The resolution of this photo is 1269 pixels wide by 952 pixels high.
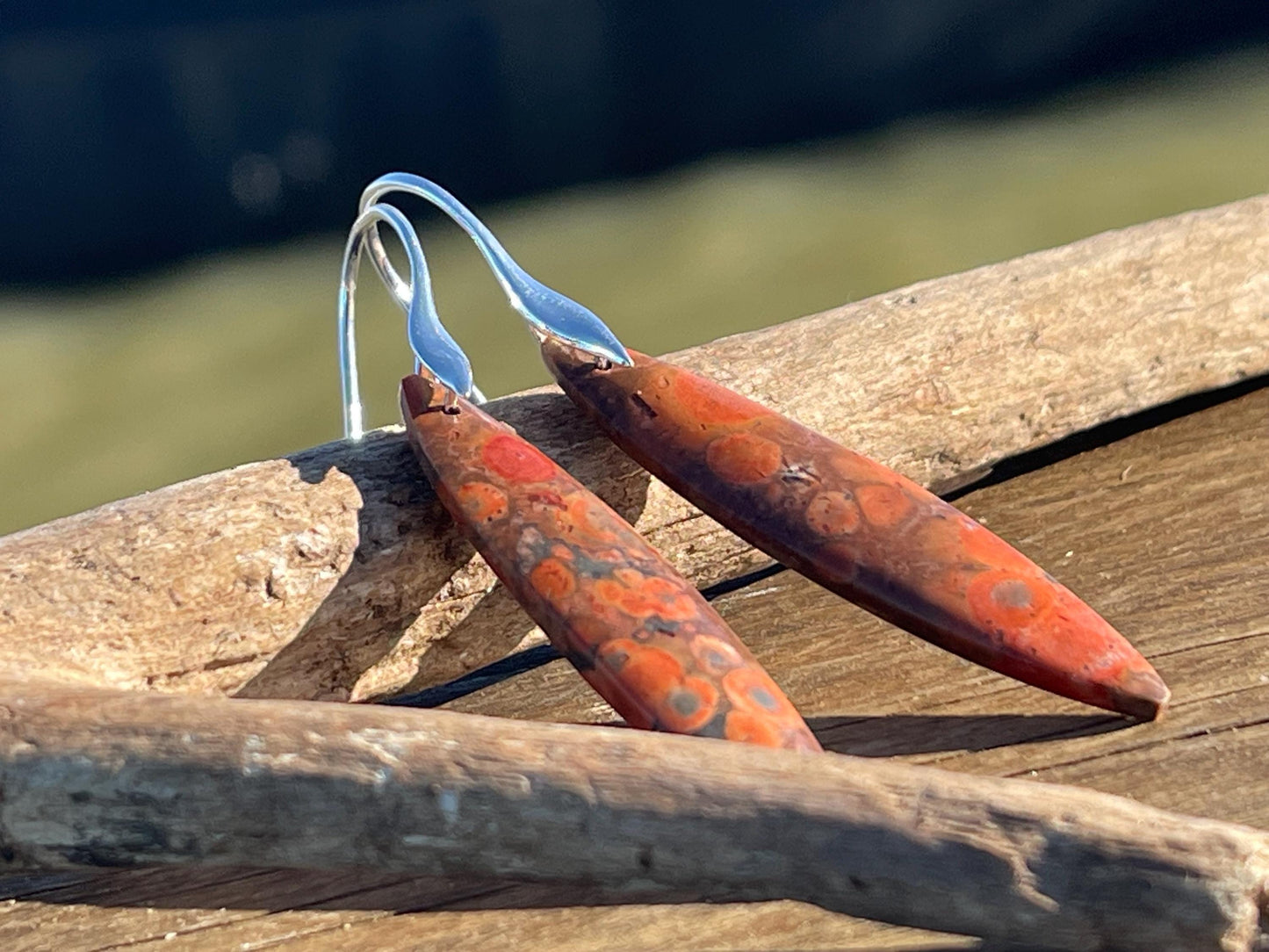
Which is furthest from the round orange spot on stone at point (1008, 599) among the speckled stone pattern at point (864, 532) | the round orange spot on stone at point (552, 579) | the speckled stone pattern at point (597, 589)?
the round orange spot on stone at point (552, 579)

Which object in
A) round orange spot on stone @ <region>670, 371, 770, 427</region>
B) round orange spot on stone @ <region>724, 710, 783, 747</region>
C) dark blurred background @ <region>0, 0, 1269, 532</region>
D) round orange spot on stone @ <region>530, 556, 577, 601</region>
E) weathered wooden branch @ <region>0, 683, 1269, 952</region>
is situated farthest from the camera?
dark blurred background @ <region>0, 0, 1269, 532</region>

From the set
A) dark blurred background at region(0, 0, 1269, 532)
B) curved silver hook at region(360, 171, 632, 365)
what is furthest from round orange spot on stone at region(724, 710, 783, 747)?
dark blurred background at region(0, 0, 1269, 532)

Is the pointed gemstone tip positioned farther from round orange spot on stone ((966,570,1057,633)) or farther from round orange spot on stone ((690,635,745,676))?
round orange spot on stone ((690,635,745,676))

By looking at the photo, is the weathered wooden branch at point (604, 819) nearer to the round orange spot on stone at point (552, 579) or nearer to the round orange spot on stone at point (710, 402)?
the round orange spot on stone at point (552, 579)

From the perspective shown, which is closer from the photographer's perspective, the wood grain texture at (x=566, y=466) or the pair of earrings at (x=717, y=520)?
the pair of earrings at (x=717, y=520)

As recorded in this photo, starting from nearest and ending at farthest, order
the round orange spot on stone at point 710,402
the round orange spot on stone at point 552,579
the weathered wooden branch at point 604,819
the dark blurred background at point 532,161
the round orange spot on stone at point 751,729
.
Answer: the weathered wooden branch at point 604,819, the round orange spot on stone at point 751,729, the round orange spot on stone at point 552,579, the round orange spot on stone at point 710,402, the dark blurred background at point 532,161

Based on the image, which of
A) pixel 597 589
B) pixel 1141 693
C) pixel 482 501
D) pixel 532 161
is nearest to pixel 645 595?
pixel 597 589

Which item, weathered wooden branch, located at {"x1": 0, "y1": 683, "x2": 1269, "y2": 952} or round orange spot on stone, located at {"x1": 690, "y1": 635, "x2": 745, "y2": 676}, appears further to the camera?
round orange spot on stone, located at {"x1": 690, "y1": 635, "x2": 745, "y2": 676}
